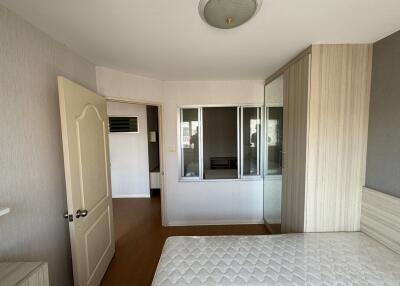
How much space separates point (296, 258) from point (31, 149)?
6.53 ft

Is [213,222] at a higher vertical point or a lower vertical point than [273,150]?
lower

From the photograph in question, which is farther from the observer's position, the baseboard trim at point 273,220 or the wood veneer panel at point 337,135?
the baseboard trim at point 273,220

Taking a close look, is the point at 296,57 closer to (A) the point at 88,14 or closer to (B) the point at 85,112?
(A) the point at 88,14

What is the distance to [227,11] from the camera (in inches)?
41.5

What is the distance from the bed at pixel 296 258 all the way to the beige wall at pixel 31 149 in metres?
0.89

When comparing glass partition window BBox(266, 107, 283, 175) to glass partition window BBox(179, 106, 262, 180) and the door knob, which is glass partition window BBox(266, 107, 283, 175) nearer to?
glass partition window BBox(179, 106, 262, 180)

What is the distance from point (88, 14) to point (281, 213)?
2613mm

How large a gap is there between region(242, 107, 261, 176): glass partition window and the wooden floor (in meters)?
0.92

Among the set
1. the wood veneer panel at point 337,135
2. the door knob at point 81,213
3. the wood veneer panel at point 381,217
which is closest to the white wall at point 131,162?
the door knob at point 81,213

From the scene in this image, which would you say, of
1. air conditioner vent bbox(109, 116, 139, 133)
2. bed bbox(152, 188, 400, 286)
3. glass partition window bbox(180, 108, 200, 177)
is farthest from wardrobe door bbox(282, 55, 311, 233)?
air conditioner vent bbox(109, 116, 139, 133)

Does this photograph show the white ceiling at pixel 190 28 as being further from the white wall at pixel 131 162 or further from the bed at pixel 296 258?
the white wall at pixel 131 162

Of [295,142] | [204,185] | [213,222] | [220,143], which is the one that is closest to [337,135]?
[295,142]

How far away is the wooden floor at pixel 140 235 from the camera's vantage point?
201 centimetres

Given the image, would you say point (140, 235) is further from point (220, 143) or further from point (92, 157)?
point (220, 143)
